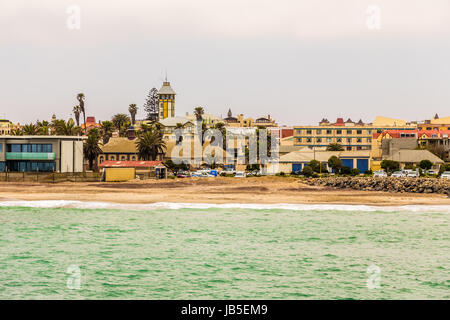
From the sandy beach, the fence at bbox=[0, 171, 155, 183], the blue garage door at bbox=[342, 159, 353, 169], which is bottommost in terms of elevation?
the sandy beach

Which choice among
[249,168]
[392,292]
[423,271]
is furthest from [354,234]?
[249,168]

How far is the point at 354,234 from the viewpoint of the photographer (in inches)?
1583

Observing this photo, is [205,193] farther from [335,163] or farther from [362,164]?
[362,164]

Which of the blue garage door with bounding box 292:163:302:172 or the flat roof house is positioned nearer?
the flat roof house

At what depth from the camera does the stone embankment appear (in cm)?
6812

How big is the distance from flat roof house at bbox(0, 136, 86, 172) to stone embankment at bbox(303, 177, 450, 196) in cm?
3409

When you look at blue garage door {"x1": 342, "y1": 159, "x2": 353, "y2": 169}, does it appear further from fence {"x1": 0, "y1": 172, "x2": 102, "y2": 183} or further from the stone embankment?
fence {"x1": 0, "y1": 172, "x2": 102, "y2": 183}

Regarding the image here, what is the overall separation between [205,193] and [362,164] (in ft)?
168

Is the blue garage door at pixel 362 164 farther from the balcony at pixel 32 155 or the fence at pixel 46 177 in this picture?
the balcony at pixel 32 155

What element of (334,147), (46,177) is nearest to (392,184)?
(46,177)

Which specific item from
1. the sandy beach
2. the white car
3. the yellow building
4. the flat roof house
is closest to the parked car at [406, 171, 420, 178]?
the white car

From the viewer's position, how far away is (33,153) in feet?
273

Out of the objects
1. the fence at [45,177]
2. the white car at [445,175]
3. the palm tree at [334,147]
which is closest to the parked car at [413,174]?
the white car at [445,175]
